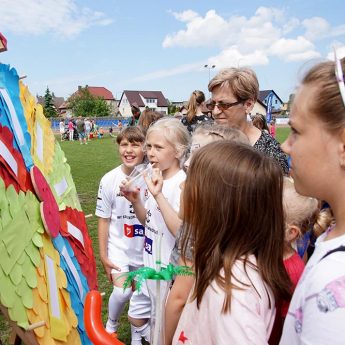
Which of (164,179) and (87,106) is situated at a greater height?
(87,106)

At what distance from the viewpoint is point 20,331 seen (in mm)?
1355

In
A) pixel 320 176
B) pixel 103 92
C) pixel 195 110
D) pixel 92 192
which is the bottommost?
pixel 92 192

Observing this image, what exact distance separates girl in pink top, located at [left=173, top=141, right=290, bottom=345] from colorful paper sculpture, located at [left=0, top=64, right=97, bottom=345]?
58cm

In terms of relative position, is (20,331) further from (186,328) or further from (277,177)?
(277,177)

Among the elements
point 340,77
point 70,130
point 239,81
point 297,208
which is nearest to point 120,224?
point 239,81

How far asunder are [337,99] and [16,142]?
1.24 metres

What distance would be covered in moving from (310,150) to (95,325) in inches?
31.3

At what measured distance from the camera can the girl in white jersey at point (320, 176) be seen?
0.77 m

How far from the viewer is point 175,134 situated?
8.17 feet

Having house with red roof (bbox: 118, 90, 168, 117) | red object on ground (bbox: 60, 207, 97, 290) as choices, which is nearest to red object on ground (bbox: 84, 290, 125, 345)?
red object on ground (bbox: 60, 207, 97, 290)

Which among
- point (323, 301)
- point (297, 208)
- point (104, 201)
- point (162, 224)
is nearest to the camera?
point (323, 301)

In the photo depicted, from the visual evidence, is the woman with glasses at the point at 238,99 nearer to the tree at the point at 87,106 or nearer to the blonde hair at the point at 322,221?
the blonde hair at the point at 322,221

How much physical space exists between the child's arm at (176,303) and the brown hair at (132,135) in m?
1.73

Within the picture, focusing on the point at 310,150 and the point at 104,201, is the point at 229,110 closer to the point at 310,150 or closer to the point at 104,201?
the point at 104,201
